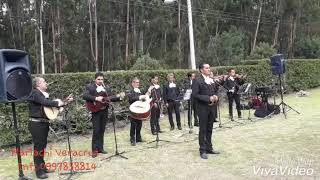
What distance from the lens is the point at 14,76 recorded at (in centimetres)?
731

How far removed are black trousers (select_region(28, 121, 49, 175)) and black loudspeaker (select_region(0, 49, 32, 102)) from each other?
1.82 feet

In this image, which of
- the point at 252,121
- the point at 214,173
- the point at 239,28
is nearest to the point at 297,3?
the point at 239,28

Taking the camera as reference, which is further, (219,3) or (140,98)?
(219,3)

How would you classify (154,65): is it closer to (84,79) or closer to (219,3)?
(84,79)

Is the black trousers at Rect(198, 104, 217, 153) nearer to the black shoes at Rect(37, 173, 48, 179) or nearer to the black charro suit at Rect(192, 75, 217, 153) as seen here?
the black charro suit at Rect(192, 75, 217, 153)

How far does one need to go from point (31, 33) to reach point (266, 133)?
33.3 meters

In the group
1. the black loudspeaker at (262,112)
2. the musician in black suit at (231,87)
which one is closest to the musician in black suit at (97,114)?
the musician in black suit at (231,87)

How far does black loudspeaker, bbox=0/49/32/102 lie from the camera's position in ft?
23.6

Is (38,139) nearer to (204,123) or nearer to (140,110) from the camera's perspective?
(140,110)

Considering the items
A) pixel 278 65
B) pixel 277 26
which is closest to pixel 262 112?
pixel 278 65

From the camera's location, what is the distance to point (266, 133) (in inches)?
448

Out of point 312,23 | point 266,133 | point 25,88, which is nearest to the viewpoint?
point 25,88

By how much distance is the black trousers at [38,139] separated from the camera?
25.1ft

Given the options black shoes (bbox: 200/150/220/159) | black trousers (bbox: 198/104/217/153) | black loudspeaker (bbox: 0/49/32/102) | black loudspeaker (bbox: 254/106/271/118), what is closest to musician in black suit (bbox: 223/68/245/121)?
black loudspeaker (bbox: 254/106/271/118)
